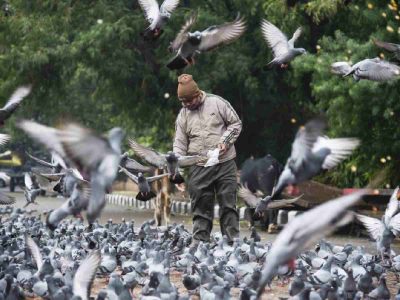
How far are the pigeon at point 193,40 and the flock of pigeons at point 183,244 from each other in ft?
0.04

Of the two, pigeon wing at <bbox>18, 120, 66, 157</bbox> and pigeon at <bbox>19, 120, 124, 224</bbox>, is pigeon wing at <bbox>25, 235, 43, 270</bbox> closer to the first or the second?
pigeon wing at <bbox>18, 120, 66, 157</bbox>

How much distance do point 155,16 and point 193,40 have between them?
57cm

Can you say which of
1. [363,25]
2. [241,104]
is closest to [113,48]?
[241,104]

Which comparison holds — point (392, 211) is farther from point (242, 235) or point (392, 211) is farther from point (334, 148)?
point (242, 235)

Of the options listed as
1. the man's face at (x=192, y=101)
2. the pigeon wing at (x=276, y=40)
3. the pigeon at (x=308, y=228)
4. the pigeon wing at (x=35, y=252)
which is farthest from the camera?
the pigeon wing at (x=276, y=40)

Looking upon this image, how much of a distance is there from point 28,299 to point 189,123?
11.4 ft

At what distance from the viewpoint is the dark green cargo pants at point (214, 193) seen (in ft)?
35.7

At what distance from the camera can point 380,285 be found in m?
7.62

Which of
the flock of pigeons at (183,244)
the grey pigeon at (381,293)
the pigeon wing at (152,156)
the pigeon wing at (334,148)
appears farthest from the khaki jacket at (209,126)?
the grey pigeon at (381,293)

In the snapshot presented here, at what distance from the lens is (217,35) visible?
11.2 m

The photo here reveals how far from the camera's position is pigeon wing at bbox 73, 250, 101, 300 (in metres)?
7.12

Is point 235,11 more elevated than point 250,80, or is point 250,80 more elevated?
point 235,11

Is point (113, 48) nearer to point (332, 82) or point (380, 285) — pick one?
point (332, 82)

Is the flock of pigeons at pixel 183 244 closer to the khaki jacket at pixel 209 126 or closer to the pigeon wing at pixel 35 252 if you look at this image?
the pigeon wing at pixel 35 252
